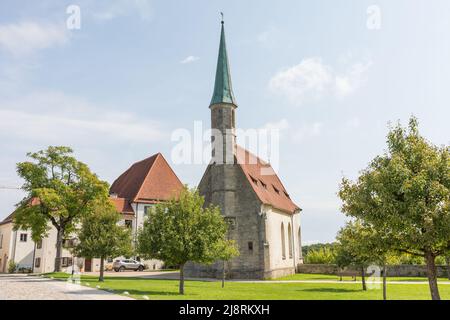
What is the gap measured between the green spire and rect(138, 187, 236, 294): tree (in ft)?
63.5

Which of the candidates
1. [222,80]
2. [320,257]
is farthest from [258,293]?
[320,257]

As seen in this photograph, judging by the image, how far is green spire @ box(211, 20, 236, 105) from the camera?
4109cm

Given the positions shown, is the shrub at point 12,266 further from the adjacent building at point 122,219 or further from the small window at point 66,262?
the small window at point 66,262

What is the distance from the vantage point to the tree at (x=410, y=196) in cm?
1377

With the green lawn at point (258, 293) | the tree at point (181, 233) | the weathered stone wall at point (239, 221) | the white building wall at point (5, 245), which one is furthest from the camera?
the white building wall at point (5, 245)

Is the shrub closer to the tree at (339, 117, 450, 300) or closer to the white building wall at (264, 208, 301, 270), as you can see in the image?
the white building wall at (264, 208, 301, 270)

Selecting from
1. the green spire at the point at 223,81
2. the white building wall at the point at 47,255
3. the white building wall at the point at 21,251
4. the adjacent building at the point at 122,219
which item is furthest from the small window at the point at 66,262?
the green spire at the point at 223,81

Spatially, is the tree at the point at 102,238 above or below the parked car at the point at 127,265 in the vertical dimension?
above

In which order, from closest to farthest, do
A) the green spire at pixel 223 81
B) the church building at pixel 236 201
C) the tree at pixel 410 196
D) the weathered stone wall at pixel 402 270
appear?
1. the tree at pixel 410 196
2. the church building at pixel 236 201
3. the weathered stone wall at pixel 402 270
4. the green spire at pixel 223 81

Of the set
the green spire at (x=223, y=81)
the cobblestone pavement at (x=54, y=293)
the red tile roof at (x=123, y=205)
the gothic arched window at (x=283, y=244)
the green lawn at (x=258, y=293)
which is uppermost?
the green spire at (x=223, y=81)

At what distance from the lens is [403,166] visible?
1455 centimetres

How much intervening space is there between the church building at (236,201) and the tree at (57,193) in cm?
1194

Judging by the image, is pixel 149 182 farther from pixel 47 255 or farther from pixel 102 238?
pixel 102 238
